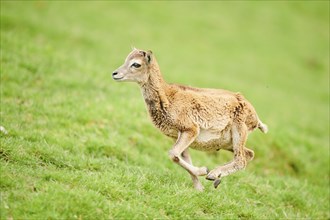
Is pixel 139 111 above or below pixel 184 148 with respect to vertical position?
below

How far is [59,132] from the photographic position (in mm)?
11711

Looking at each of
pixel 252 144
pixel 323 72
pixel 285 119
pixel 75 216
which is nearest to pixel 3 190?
pixel 75 216

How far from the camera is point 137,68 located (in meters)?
9.46

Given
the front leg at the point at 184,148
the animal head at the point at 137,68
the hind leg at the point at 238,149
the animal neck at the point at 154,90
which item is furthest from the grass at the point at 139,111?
the animal head at the point at 137,68

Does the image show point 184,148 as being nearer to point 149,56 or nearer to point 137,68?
point 137,68

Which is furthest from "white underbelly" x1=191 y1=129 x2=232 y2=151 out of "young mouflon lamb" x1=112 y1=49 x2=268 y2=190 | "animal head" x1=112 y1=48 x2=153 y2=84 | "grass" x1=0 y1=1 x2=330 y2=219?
"animal head" x1=112 y1=48 x2=153 y2=84

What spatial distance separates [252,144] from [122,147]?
4.81m

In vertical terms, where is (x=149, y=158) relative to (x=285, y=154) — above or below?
above

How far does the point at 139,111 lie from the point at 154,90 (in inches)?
202

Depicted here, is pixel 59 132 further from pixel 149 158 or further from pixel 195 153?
pixel 195 153

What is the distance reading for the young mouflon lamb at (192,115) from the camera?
938cm

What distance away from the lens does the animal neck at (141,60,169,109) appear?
947cm

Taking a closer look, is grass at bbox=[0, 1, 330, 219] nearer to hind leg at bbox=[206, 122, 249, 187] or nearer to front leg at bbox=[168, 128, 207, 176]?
front leg at bbox=[168, 128, 207, 176]

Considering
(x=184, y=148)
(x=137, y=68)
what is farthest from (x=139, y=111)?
(x=184, y=148)
